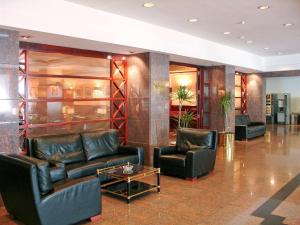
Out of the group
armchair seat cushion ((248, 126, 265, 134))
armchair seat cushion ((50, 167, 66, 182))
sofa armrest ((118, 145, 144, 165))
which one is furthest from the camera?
armchair seat cushion ((248, 126, 265, 134))

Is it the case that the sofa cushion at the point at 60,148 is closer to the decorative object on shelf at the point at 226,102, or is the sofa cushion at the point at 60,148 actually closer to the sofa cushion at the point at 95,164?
the sofa cushion at the point at 95,164

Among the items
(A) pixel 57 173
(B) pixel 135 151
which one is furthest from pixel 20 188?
(B) pixel 135 151

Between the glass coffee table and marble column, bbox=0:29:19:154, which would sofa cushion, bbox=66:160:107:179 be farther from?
marble column, bbox=0:29:19:154

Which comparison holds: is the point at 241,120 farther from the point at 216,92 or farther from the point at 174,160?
the point at 174,160

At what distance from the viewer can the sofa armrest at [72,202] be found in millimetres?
3332

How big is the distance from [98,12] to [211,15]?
7.63 feet

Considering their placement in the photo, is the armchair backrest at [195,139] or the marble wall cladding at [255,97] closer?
the armchair backrest at [195,139]

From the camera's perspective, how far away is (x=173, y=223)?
368cm

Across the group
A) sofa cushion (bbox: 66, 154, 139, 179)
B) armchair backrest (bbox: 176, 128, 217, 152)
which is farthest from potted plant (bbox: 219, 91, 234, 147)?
sofa cushion (bbox: 66, 154, 139, 179)

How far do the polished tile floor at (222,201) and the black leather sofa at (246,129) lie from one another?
12.7 ft

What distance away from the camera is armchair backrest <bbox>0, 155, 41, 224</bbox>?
3213 millimetres

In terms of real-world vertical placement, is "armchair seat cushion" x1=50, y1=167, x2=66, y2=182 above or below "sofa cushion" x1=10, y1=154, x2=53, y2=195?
below

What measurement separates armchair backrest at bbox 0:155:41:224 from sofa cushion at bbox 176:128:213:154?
3.47 meters

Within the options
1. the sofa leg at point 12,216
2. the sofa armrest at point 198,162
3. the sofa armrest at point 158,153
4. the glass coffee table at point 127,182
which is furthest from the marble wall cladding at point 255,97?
the sofa leg at point 12,216
